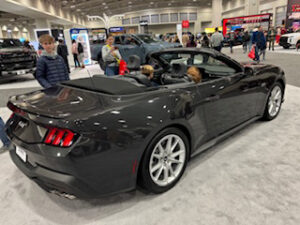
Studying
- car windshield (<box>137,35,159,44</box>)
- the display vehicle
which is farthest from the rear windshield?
car windshield (<box>137,35,159,44</box>)

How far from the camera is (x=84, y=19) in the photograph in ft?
159

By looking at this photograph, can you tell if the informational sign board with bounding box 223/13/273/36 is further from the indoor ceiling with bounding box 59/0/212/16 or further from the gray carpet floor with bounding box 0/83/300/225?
the gray carpet floor with bounding box 0/83/300/225

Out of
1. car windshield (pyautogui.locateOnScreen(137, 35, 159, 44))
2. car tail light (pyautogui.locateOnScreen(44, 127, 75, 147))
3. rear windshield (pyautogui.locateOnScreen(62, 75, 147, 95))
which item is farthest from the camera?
car windshield (pyautogui.locateOnScreen(137, 35, 159, 44))

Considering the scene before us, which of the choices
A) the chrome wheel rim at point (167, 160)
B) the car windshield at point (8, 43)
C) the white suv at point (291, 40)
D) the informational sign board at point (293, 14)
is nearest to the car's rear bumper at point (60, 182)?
the chrome wheel rim at point (167, 160)

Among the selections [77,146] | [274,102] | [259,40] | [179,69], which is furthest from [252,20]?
[77,146]

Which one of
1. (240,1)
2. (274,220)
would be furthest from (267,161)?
(240,1)

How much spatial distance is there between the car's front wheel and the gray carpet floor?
3.07 feet

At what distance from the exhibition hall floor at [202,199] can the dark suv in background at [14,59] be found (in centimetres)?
696

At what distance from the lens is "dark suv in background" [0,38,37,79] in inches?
329

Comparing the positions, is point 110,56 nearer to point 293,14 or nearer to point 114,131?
point 114,131

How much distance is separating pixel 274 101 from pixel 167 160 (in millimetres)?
2515

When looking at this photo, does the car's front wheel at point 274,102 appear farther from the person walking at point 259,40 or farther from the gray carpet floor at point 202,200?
the person walking at point 259,40

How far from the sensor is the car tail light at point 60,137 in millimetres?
1561

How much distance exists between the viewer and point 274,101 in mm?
3723
